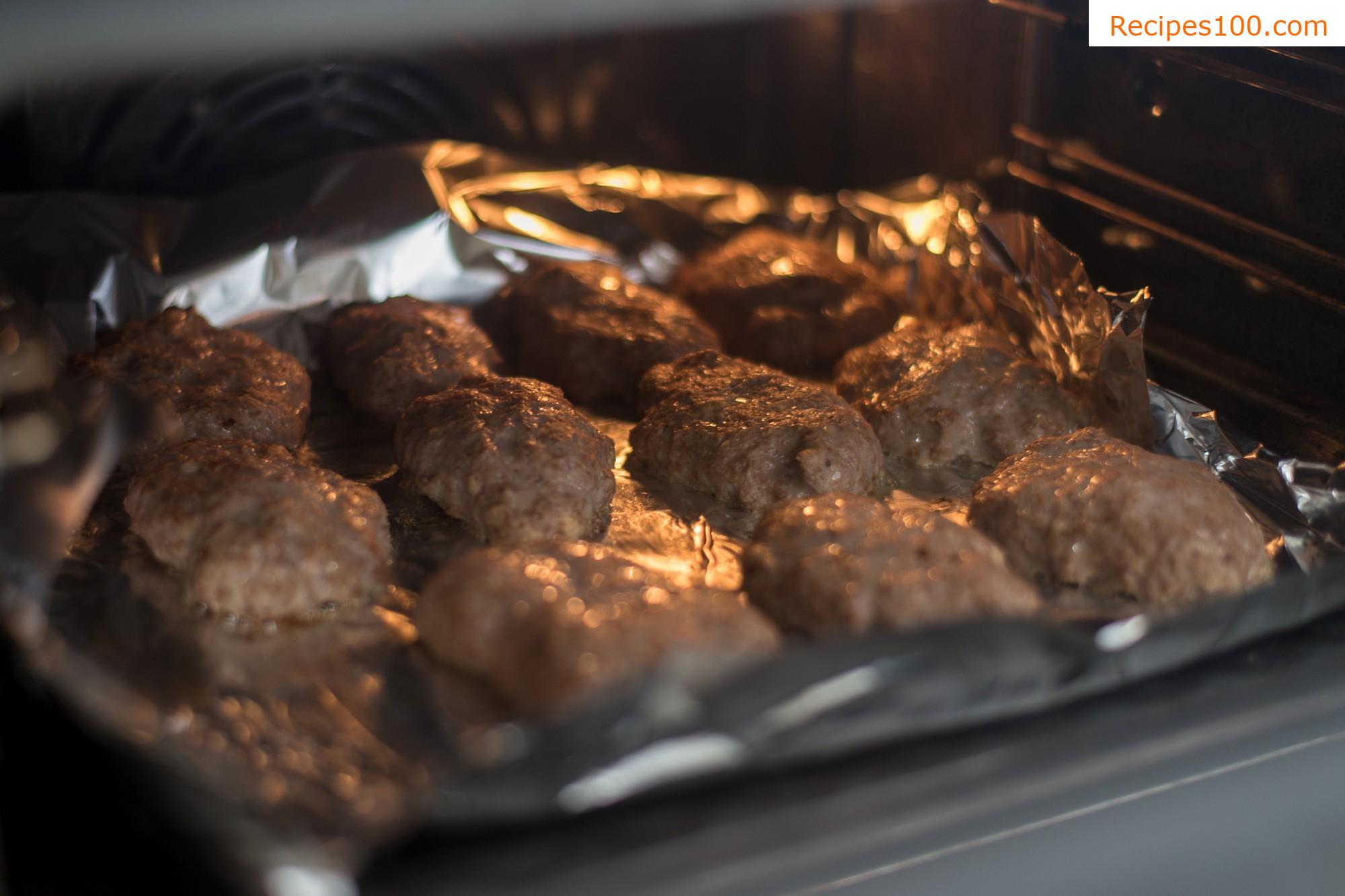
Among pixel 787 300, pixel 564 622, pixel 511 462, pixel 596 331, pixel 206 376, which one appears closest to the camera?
pixel 564 622

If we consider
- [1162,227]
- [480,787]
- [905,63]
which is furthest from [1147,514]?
[905,63]

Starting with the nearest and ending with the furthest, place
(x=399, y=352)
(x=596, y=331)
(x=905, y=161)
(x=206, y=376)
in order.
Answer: (x=206, y=376) < (x=399, y=352) < (x=596, y=331) < (x=905, y=161)

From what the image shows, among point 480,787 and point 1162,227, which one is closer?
point 480,787

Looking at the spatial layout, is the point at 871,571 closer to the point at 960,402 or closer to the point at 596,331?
the point at 960,402

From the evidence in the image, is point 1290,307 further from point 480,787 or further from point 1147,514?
point 480,787

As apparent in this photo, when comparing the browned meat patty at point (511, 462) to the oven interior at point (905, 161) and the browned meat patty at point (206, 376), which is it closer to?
the browned meat patty at point (206, 376)

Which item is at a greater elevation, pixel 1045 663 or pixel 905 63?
pixel 905 63

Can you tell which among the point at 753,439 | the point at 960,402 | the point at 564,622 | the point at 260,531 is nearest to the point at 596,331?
the point at 753,439
